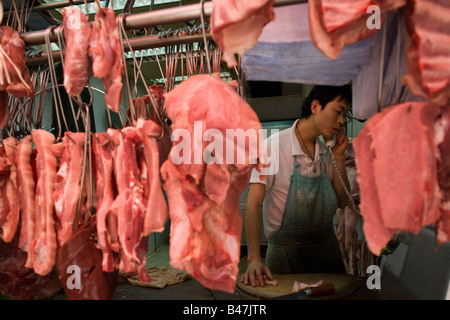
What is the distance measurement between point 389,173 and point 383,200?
96 millimetres

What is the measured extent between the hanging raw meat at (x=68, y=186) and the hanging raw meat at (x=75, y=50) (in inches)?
9.4

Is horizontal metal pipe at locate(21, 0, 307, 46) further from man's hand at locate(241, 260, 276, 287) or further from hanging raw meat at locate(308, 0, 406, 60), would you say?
man's hand at locate(241, 260, 276, 287)

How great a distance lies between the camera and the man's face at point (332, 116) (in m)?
2.27

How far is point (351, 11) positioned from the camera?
0.97 metres

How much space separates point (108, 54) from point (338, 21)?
96 cm

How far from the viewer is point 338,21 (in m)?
0.98

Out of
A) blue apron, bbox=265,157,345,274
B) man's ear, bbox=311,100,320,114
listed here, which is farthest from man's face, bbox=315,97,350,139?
blue apron, bbox=265,157,345,274

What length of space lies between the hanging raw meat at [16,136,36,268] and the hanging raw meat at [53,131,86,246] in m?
0.15

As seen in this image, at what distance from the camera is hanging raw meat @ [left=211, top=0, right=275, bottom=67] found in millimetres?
1039

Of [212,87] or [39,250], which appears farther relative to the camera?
[39,250]
